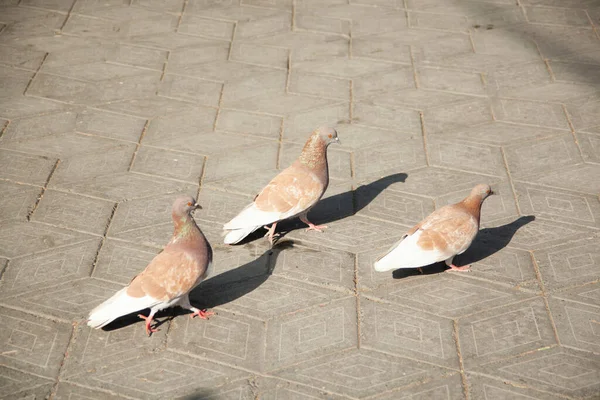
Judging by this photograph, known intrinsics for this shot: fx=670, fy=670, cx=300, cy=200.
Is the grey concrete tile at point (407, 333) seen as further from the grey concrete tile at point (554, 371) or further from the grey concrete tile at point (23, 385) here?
the grey concrete tile at point (23, 385)

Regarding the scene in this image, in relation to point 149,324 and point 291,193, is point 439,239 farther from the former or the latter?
point 149,324

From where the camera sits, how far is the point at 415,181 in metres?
5.72

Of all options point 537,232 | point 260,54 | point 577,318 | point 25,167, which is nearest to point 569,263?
point 537,232

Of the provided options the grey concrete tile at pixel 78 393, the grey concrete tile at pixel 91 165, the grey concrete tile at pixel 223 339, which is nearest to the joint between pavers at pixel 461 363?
the grey concrete tile at pixel 223 339

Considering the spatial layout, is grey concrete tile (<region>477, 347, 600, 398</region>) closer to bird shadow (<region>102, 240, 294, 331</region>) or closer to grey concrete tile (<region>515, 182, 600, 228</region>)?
grey concrete tile (<region>515, 182, 600, 228</region>)

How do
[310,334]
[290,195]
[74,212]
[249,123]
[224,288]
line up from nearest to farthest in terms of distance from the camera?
[310,334] → [224,288] → [290,195] → [74,212] → [249,123]

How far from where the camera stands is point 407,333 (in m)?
4.34

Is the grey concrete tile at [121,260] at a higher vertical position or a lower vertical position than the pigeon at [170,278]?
lower

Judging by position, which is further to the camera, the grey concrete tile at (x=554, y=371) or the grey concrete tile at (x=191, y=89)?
the grey concrete tile at (x=191, y=89)

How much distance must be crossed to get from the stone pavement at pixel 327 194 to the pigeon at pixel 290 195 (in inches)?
9.0

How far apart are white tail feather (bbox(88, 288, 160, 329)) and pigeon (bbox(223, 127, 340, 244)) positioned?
3.27 feet

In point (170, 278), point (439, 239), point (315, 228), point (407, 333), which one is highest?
point (439, 239)

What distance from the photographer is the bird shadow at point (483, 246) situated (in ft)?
16.0

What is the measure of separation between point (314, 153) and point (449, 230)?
3.84 ft
